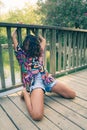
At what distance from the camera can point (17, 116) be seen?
1.92 metres

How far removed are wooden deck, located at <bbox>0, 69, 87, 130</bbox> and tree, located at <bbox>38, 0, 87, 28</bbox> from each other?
6.81m

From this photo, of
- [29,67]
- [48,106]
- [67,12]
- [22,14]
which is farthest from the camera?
[22,14]

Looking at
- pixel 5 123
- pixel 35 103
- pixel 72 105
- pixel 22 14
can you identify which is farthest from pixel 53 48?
pixel 22 14

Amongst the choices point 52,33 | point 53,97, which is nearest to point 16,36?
point 52,33

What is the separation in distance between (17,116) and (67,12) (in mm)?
7820

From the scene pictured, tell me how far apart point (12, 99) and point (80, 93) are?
1074 millimetres

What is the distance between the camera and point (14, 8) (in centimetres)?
2547

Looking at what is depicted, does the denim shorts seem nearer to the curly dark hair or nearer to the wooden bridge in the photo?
the wooden bridge

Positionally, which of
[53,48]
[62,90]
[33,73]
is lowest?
[62,90]

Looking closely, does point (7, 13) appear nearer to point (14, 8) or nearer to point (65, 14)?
point (14, 8)

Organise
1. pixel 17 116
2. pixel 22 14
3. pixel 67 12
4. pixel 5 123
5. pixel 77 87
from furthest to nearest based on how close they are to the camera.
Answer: pixel 22 14
pixel 67 12
pixel 77 87
pixel 17 116
pixel 5 123

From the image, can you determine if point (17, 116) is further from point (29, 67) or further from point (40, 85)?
point (29, 67)

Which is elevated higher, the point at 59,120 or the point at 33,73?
the point at 33,73

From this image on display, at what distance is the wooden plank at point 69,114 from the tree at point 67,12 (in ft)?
23.6
